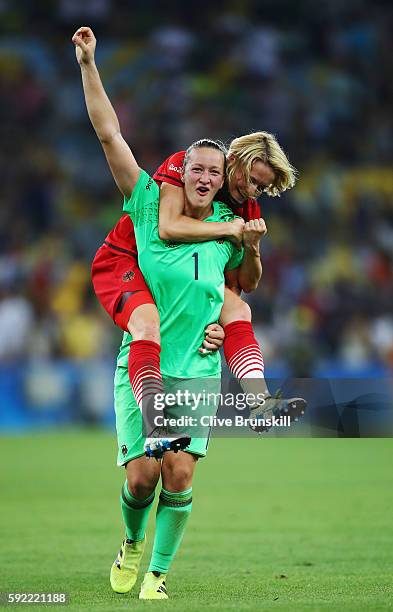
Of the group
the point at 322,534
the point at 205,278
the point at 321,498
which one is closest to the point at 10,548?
the point at 322,534

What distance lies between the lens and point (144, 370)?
18.1 ft

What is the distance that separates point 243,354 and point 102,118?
1384 millimetres

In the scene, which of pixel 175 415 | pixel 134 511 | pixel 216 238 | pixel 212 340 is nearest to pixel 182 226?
pixel 216 238

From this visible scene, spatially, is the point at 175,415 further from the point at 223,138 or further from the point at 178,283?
the point at 223,138

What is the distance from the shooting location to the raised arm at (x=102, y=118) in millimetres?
5699

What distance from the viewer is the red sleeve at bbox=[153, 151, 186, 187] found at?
5.87 meters

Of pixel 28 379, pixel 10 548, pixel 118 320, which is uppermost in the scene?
pixel 28 379

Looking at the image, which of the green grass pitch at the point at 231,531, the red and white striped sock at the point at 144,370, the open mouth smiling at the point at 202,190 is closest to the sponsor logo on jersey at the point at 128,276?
the red and white striped sock at the point at 144,370

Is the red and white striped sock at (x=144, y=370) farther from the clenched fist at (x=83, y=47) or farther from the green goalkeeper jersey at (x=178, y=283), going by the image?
the clenched fist at (x=83, y=47)

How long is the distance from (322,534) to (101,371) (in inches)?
380

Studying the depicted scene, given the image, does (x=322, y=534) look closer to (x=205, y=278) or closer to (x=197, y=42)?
(x=205, y=278)

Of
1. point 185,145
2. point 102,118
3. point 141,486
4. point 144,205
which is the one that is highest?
point 185,145

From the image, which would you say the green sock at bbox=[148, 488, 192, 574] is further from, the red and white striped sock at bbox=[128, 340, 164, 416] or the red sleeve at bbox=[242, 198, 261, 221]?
the red sleeve at bbox=[242, 198, 261, 221]

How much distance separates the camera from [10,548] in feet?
25.0
